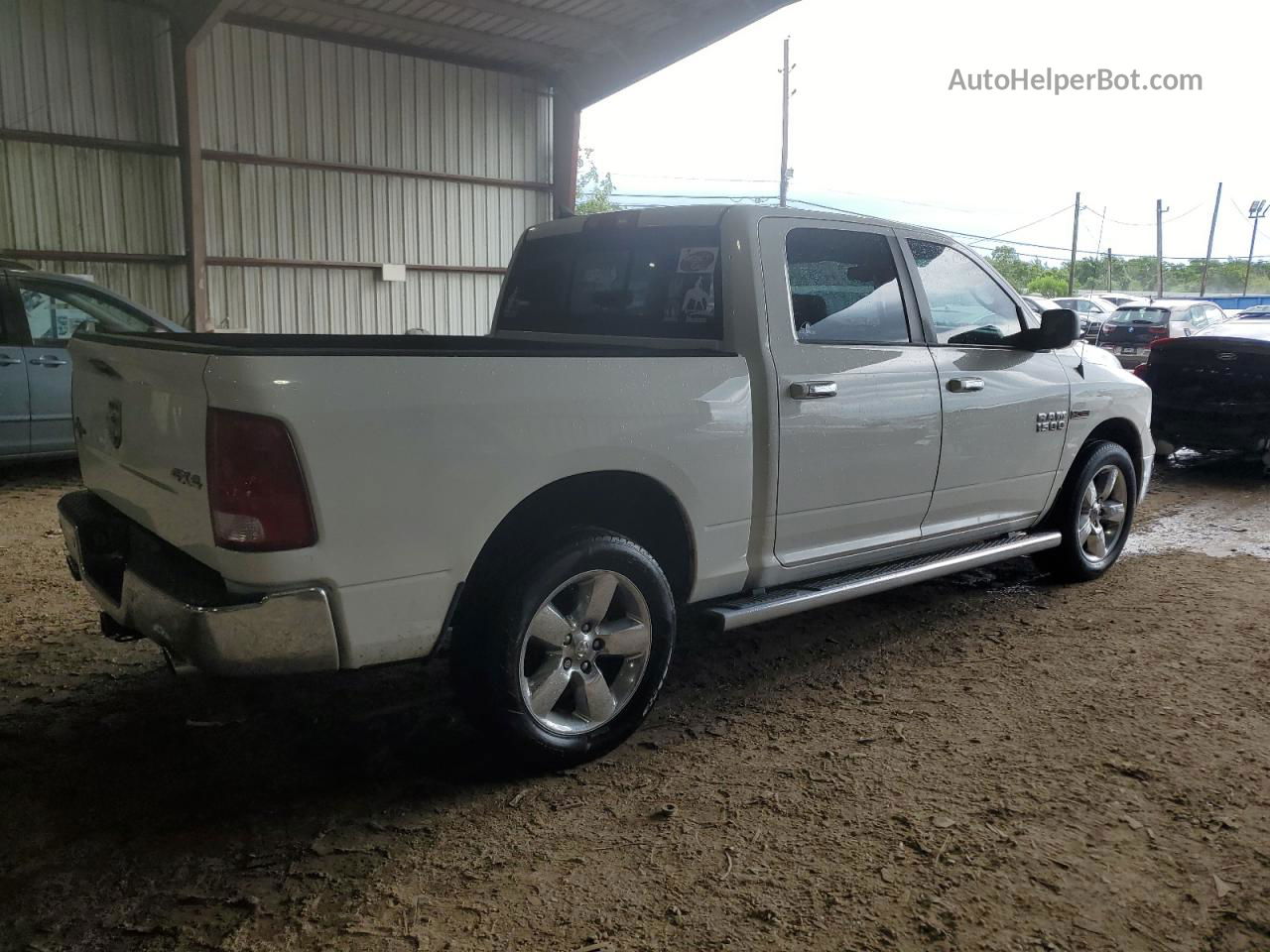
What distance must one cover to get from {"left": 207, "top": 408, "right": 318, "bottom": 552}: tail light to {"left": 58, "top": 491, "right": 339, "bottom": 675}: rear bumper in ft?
0.52

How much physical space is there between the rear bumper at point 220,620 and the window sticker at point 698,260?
74.1 inches

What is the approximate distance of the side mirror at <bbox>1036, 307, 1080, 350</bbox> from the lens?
4.54 meters

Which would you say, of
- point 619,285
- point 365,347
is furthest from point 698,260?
point 365,347

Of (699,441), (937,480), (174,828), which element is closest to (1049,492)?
(937,480)

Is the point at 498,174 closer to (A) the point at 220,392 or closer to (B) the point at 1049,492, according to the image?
(B) the point at 1049,492

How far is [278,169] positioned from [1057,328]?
10936mm

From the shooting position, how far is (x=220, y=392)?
8.04ft

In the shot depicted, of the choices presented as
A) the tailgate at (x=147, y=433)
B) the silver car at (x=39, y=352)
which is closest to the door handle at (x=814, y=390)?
the tailgate at (x=147, y=433)

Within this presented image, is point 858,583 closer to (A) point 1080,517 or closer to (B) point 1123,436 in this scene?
(A) point 1080,517

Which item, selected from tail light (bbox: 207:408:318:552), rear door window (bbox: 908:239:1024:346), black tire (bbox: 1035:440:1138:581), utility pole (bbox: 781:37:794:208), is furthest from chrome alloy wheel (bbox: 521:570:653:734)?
utility pole (bbox: 781:37:794:208)

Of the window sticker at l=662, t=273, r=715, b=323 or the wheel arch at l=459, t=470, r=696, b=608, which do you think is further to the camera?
the window sticker at l=662, t=273, r=715, b=323

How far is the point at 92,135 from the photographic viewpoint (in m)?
11.3

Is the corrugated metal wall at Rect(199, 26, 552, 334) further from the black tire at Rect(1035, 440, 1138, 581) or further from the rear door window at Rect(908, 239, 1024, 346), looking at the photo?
A: the black tire at Rect(1035, 440, 1138, 581)

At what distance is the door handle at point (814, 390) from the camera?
11.7ft
